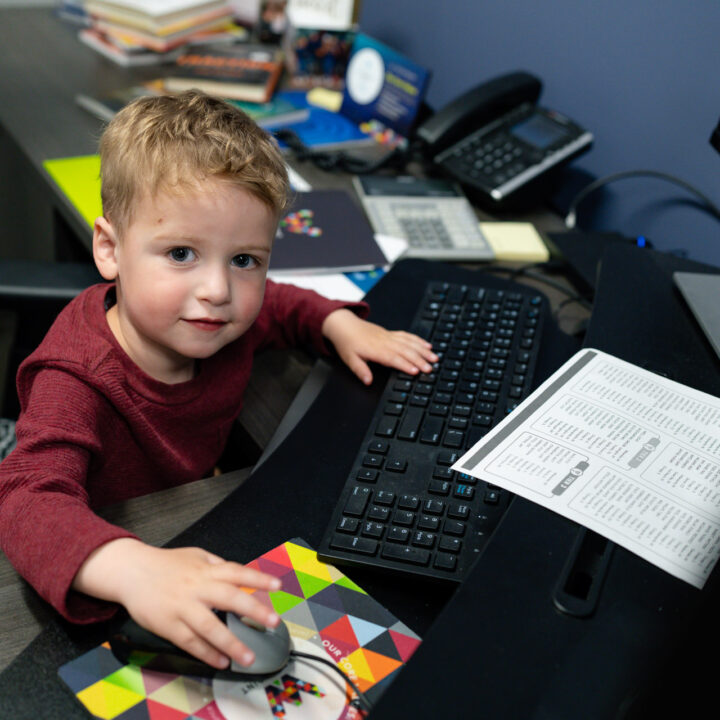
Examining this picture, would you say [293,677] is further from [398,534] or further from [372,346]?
[372,346]

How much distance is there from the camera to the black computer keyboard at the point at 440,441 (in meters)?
0.62

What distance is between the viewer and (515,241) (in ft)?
4.04

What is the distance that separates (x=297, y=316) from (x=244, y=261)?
19 centimetres

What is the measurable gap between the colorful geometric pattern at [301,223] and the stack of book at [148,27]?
29.7 inches

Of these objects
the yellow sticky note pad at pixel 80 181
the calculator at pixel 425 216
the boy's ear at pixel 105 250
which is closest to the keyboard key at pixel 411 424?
the boy's ear at pixel 105 250

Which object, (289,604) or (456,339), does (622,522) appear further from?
(456,339)

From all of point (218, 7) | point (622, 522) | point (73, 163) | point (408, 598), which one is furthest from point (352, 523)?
point (218, 7)

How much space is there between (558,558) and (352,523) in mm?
168

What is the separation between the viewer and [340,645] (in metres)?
0.55

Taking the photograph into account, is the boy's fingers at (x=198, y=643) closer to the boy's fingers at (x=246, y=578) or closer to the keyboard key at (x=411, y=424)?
the boy's fingers at (x=246, y=578)

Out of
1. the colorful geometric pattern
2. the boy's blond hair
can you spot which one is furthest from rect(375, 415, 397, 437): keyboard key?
the colorful geometric pattern

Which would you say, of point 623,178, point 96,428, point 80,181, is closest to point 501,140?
point 623,178

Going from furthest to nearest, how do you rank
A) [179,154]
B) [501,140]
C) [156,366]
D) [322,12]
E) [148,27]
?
1. [322,12]
2. [148,27]
3. [501,140]
4. [156,366]
5. [179,154]

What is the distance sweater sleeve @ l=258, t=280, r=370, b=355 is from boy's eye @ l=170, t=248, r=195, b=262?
22 centimetres
